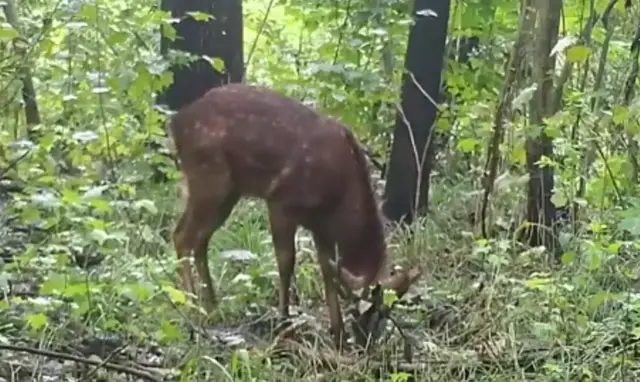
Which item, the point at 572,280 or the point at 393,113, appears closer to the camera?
the point at 572,280

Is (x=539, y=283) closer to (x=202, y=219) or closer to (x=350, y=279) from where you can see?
(x=350, y=279)

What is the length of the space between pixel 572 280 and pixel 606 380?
3.36ft

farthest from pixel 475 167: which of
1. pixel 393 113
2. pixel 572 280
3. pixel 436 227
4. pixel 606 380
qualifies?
pixel 606 380

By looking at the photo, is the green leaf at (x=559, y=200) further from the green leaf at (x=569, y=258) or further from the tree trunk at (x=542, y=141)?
the tree trunk at (x=542, y=141)

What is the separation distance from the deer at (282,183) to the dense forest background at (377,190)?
23 centimetres

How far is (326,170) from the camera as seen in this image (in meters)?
6.48

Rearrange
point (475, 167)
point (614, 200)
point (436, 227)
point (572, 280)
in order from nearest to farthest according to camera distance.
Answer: point (572, 280), point (614, 200), point (436, 227), point (475, 167)

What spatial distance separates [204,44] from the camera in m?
8.90

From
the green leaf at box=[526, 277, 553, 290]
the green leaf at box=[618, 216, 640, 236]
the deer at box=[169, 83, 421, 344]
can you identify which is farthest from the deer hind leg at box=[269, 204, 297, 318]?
the green leaf at box=[618, 216, 640, 236]

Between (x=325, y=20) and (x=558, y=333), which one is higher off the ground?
(x=325, y=20)

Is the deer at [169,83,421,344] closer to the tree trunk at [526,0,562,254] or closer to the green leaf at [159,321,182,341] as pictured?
the green leaf at [159,321,182,341]

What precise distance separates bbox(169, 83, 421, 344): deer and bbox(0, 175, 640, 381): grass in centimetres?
21

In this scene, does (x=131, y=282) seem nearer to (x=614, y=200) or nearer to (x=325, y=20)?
(x=614, y=200)

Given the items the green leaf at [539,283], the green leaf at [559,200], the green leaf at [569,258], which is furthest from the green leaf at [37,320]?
the green leaf at [559,200]
